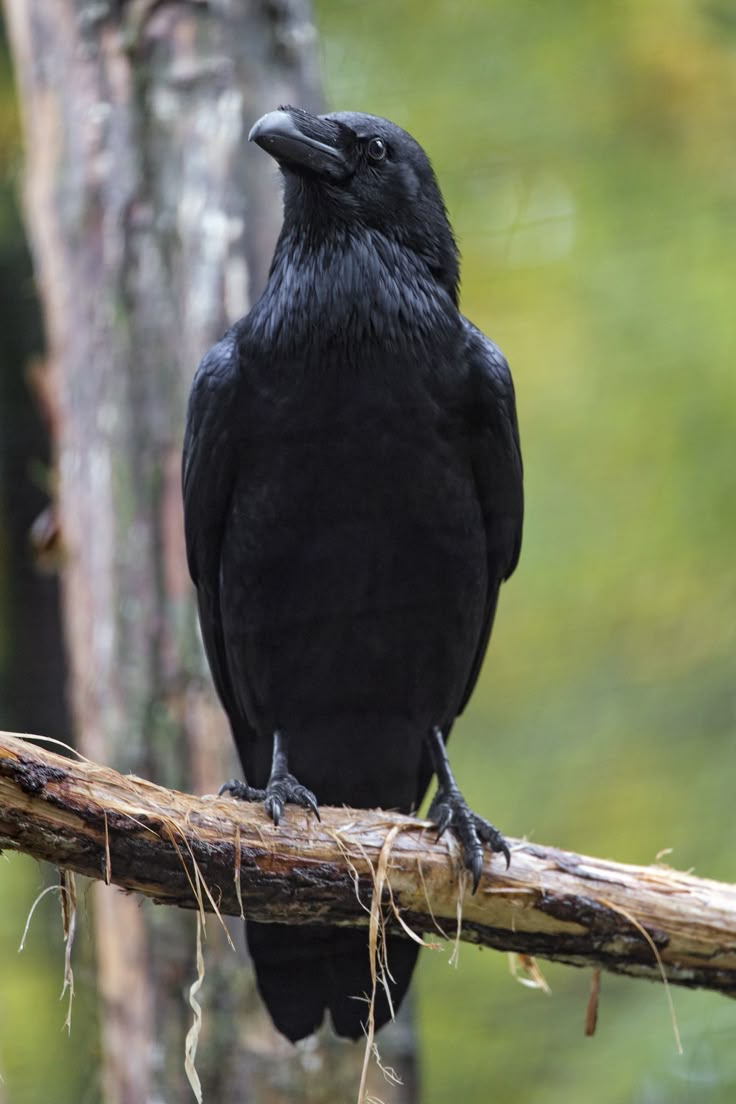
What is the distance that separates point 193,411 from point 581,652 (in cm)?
200

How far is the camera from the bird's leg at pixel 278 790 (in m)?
2.19

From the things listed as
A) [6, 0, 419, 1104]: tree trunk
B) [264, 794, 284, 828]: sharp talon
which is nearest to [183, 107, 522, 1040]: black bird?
[264, 794, 284, 828]: sharp talon

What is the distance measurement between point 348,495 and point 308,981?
1.03 metres

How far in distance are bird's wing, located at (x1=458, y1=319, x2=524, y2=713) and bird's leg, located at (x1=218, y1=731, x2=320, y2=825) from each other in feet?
1.58

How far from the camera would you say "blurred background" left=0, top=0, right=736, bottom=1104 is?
3.43 m

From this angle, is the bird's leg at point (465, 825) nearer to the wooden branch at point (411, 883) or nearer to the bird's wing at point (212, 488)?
the wooden branch at point (411, 883)

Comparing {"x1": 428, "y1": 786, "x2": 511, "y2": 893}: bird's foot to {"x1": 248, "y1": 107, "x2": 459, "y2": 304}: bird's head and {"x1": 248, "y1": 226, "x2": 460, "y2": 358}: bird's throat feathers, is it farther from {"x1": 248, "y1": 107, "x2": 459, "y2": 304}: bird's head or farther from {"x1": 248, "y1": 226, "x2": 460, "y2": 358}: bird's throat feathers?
{"x1": 248, "y1": 107, "x2": 459, "y2": 304}: bird's head

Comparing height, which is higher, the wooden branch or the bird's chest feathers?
the bird's chest feathers

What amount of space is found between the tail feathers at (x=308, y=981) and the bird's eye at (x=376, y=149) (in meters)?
1.64

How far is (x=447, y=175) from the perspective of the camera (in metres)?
3.35

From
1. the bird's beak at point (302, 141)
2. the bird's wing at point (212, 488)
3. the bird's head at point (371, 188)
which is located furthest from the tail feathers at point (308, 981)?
the bird's beak at point (302, 141)

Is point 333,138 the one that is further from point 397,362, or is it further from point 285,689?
point 285,689

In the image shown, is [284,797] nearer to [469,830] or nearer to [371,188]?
[469,830]

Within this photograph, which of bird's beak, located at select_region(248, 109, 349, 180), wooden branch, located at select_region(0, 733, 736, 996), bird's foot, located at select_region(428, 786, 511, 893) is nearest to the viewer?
wooden branch, located at select_region(0, 733, 736, 996)
